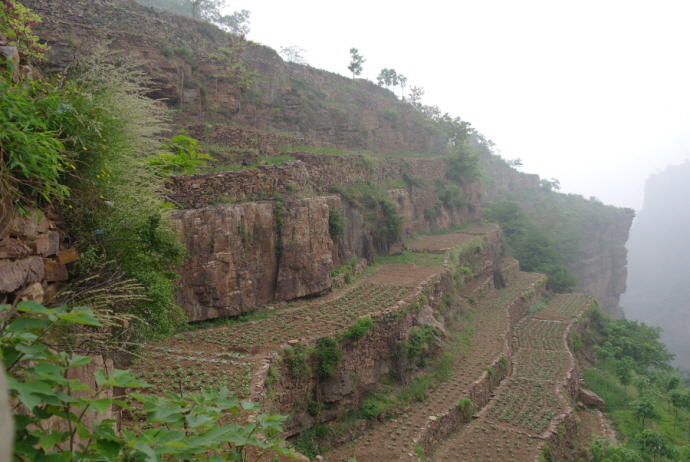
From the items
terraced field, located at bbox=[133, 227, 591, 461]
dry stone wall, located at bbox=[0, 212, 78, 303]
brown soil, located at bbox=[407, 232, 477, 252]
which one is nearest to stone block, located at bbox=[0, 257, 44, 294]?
dry stone wall, located at bbox=[0, 212, 78, 303]

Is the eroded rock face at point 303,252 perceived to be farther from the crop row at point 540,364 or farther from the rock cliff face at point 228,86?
the crop row at point 540,364

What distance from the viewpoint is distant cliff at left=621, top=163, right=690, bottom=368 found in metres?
65.2

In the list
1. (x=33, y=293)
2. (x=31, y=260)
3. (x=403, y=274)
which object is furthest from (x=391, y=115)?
(x=33, y=293)

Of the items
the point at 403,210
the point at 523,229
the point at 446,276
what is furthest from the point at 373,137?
the point at 446,276

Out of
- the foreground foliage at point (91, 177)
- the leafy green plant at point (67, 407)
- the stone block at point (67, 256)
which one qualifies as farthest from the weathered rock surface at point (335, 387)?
the leafy green plant at point (67, 407)

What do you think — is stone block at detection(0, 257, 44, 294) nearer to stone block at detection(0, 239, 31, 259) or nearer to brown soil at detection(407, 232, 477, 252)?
stone block at detection(0, 239, 31, 259)

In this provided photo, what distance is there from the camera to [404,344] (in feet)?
40.1

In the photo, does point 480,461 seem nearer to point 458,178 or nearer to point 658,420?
point 658,420

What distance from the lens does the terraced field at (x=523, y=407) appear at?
9.99 metres

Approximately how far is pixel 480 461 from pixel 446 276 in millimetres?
8852

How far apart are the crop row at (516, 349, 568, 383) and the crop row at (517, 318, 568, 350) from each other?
78 cm

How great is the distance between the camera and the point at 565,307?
953 inches

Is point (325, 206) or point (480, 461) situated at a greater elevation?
point (325, 206)

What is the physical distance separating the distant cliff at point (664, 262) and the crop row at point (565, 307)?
107ft
